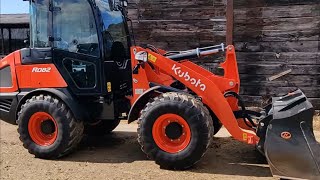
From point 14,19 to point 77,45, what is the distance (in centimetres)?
1160

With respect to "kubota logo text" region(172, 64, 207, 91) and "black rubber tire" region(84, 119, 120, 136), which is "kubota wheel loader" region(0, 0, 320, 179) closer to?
"kubota logo text" region(172, 64, 207, 91)

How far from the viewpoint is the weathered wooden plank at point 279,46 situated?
26.9ft

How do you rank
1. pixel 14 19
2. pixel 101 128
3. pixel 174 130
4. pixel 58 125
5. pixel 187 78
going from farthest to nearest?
pixel 14 19 < pixel 101 128 < pixel 58 125 < pixel 187 78 < pixel 174 130

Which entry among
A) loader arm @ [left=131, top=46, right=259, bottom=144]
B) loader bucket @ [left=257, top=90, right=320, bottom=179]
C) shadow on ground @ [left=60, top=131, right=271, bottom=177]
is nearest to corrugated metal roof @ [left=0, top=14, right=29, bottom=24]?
shadow on ground @ [left=60, top=131, right=271, bottom=177]

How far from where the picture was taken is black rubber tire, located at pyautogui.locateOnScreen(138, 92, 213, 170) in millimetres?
4742

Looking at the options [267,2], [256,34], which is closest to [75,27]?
[256,34]

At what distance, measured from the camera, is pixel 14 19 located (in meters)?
16.0

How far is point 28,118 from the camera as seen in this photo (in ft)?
18.2

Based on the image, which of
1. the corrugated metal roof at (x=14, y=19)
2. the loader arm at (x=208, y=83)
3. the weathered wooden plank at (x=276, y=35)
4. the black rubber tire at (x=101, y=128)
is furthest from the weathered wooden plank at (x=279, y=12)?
the corrugated metal roof at (x=14, y=19)

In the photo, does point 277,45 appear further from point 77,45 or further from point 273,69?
point 77,45

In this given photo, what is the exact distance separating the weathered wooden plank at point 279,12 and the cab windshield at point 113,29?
125 inches

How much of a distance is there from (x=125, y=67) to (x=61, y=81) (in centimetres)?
94

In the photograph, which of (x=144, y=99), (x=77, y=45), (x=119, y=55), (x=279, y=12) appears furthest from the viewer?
(x=279, y=12)

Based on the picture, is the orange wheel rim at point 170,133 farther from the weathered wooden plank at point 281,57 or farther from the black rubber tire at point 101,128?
the weathered wooden plank at point 281,57
